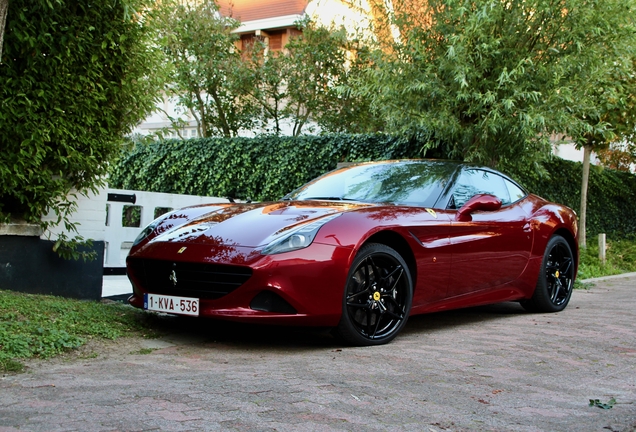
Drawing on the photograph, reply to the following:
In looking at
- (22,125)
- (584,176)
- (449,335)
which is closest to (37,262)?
(22,125)

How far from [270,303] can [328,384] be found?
1019mm

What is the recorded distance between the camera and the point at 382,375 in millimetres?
4406

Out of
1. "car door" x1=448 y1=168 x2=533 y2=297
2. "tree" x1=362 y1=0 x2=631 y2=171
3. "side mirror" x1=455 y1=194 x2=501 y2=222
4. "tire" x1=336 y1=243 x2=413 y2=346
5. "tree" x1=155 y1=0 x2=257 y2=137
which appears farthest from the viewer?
"tree" x1=155 y1=0 x2=257 y2=137

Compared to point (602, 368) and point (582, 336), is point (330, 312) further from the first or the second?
point (582, 336)

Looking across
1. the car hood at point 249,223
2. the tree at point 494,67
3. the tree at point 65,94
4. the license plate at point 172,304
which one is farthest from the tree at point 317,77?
the license plate at point 172,304

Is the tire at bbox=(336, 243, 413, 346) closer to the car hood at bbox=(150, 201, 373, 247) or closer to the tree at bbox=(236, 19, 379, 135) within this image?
the car hood at bbox=(150, 201, 373, 247)

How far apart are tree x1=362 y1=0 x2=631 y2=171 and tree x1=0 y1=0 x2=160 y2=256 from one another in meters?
4.80

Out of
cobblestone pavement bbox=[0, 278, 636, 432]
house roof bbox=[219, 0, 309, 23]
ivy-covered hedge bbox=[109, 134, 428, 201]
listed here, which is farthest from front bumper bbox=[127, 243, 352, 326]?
house roof bbox=[219, 0, 309, 23]

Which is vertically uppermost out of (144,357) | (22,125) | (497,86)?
(497,86)

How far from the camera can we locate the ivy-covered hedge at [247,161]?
45.5 ft

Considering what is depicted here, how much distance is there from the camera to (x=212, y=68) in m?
20.4

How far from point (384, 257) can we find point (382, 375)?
123cm

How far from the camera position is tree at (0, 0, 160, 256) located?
5992 mm

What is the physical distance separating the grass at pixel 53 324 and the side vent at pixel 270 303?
2.52ft
